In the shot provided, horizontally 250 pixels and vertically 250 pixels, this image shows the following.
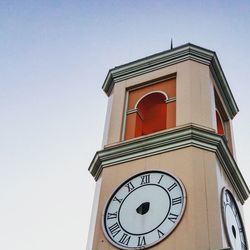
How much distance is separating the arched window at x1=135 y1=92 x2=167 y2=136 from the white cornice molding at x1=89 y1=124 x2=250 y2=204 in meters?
1.33

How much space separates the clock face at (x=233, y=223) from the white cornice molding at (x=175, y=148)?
2.34 ft

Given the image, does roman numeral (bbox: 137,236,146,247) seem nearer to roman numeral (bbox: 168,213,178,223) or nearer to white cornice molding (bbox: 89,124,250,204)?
roman numeral (bbox: 168,213,178,223)

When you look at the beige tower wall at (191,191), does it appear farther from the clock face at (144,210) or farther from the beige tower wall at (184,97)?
the beige tower wall at (184,97)

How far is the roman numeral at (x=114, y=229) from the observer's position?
11.4m

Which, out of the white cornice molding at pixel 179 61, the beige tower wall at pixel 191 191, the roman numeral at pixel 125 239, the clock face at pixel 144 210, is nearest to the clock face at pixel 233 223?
the beige tower wall at pixel 191 191

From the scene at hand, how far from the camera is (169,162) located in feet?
40.3

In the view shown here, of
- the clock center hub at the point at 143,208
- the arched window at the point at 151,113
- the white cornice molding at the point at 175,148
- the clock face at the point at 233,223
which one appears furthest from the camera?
the arched window at the point at 151,113

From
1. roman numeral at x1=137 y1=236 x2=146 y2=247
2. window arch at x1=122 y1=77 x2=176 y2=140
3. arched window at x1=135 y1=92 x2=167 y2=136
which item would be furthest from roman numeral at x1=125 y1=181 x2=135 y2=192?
arched window at x1=135 y1=92 x2=167 y2=136

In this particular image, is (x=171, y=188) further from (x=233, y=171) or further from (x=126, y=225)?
(x=233, y=171)

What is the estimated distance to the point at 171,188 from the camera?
11695 millimetres

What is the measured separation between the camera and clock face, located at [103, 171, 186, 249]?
11008mm

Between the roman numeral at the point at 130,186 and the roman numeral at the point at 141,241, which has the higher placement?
the roman numeral at the point at 130,186

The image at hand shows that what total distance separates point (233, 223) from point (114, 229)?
8.81 ft

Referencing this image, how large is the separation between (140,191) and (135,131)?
2.52 m
